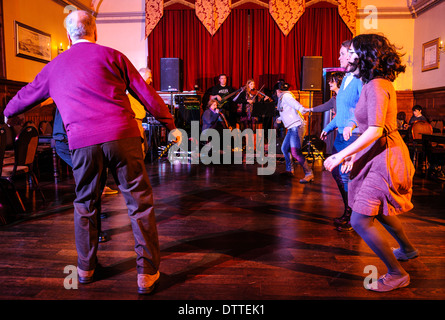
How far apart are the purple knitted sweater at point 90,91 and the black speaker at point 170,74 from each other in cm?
620

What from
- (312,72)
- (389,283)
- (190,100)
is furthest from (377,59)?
(190,100)

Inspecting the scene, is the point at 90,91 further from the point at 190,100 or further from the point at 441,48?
the point at 441,48

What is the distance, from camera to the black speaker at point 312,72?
24.3 ft

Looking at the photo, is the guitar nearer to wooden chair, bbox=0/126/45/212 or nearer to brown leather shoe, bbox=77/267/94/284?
wooden chair, bbox=0/126/45/212

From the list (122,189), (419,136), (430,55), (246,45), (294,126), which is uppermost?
(246,45)

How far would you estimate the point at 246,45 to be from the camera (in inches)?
330

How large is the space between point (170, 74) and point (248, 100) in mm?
1865

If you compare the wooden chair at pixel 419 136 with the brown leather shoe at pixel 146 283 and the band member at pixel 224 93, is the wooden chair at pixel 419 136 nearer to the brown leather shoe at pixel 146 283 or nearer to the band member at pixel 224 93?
the band member at pixel 224 93

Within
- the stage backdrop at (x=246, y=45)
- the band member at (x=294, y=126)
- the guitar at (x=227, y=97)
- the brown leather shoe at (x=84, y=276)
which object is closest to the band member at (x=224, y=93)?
the guitar at (x=227, y=97)

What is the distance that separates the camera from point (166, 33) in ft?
27.8

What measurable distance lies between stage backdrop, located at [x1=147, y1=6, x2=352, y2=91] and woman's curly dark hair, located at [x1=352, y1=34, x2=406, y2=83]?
6760 millimetres

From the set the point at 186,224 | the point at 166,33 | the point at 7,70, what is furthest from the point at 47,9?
the point at 186,224

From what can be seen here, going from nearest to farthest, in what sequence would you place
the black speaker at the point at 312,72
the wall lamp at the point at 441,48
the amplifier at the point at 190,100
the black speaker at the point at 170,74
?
the wall lamp at the point at 441,48 < the black speaker at the point at 312,72 < the amplifier at the point at 190,100 < the black speaker at the point at 170,74
